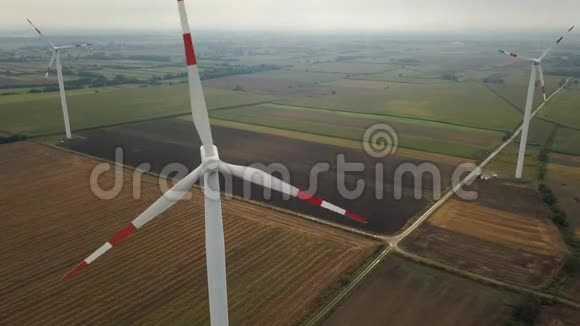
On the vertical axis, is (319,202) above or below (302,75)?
above

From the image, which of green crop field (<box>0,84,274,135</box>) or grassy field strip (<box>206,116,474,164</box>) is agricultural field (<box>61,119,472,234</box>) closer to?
grassy field strip (<box>206,116,474,164</box>)

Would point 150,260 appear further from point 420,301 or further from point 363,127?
point 363,127

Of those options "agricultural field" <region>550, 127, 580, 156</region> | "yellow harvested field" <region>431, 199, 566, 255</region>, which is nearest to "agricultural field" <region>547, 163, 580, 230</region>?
"yellow harvested field" <region>431, 199, 566, 255</region>

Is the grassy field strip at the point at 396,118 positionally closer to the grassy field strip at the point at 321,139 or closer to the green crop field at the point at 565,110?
the green crop field at the point at 565,110

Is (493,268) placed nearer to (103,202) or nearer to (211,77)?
(103,202)

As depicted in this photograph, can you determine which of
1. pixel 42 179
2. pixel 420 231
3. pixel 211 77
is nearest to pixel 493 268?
pixel 420 231

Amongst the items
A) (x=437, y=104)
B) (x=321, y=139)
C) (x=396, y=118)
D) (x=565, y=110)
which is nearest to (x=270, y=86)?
(x=437, y=104)
